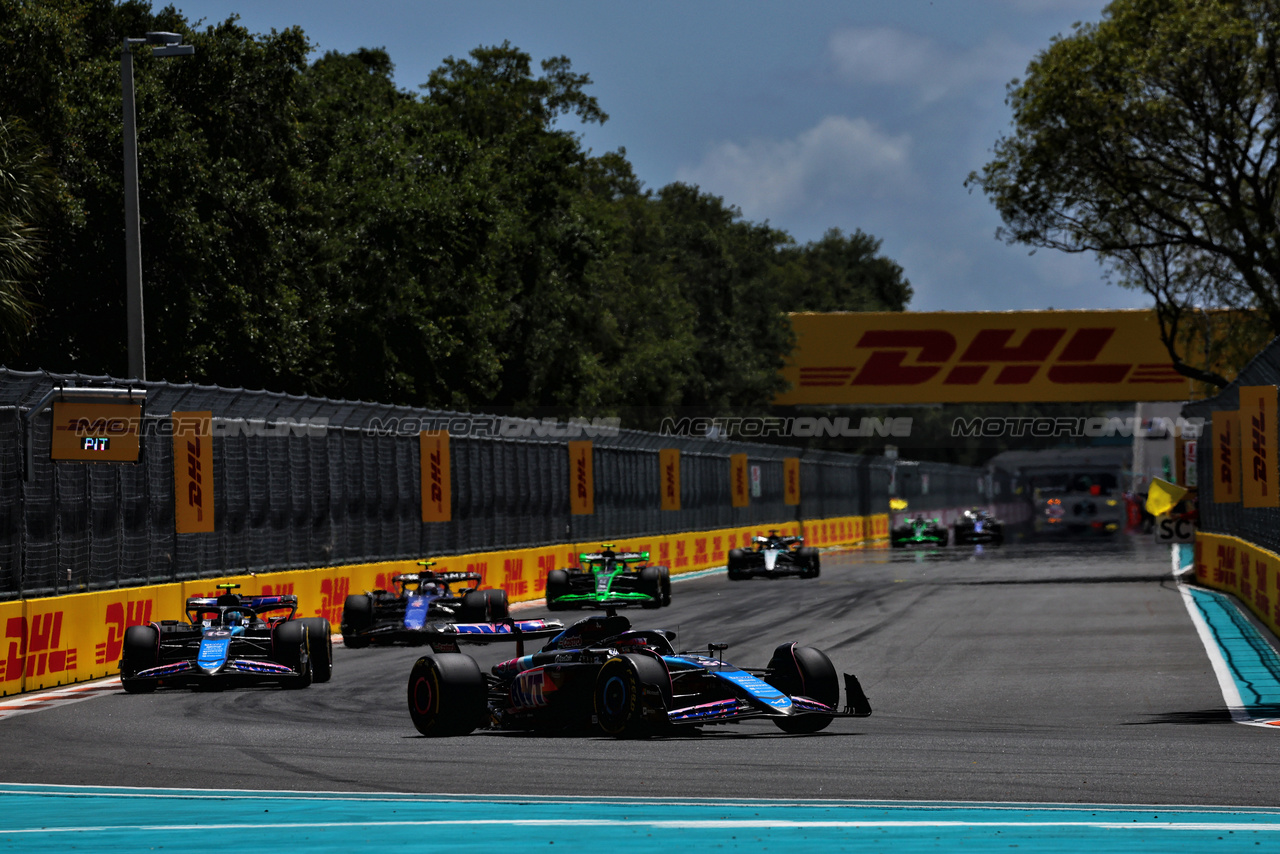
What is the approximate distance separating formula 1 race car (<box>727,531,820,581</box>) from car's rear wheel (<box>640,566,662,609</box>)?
30.8 ft

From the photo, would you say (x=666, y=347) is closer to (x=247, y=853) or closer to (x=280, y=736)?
(x=280, y=736)

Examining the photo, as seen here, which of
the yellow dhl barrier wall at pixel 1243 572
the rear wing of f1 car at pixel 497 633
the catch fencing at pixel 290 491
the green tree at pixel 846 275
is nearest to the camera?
the rear wing of f1 car at pixel 497 633

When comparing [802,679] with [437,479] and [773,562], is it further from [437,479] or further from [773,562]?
[773,562]

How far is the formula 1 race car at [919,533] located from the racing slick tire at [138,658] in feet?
136

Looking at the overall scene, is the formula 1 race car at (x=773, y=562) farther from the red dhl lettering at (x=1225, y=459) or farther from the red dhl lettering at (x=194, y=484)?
the red dhl lettering at (x=194, y=484)

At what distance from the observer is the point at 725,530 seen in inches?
1859

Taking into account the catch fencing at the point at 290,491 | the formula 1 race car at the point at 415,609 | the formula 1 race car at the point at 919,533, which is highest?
the catch fencing at the point at 290,491

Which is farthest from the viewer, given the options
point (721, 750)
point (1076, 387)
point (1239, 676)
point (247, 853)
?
point (1076, 387)

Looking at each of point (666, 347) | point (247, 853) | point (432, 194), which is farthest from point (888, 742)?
point (666, 347)

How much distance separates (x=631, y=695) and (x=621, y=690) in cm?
12

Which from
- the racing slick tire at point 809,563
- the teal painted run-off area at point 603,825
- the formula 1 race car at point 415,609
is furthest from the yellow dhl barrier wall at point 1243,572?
the teal painted run-off area at point 603,825

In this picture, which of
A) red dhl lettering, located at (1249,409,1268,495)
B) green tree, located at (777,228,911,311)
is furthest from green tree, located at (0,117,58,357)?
green tree, located at (777,228,911,311)

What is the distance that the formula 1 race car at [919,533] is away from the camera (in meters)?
54.2

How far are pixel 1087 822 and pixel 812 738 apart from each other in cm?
380
